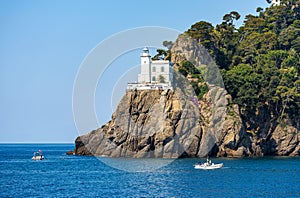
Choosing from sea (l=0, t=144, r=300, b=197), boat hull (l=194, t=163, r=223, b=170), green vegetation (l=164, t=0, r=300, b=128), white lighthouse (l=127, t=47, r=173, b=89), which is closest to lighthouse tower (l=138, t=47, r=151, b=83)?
white lighthouse (l=127, t=47, r=173, b=89)

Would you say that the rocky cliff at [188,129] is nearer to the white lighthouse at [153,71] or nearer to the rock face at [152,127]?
the rock face at [152,127]

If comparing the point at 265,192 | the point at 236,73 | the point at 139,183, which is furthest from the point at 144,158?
the point at 265,192

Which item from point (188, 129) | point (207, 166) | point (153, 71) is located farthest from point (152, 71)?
point (207, 166)

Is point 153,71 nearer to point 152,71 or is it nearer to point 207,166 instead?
point 152,71

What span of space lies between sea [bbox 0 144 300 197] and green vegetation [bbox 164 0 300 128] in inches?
676

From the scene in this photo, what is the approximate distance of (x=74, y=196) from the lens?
211 ft

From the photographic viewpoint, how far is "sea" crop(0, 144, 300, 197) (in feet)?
219

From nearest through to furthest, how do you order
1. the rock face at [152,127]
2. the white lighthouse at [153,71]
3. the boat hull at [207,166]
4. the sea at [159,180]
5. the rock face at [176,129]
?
the sea at [159,180] < the boat hull at [207,166] < the rock face at [152,127] < the rock face at [176,129] < the white lighthouse at [153,71]

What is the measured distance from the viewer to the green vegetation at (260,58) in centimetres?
12288

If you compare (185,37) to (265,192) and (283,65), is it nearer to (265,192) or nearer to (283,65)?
(283,65)

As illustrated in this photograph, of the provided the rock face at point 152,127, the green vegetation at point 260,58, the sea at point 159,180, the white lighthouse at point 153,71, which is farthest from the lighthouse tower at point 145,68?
the sea at point 159,180

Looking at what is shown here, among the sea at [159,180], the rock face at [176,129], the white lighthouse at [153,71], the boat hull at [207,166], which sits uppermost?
the white lighthouse at [153,71]

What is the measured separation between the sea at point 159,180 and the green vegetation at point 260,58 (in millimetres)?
17163

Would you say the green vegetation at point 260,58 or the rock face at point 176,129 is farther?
the green vegetation at point 260,58
